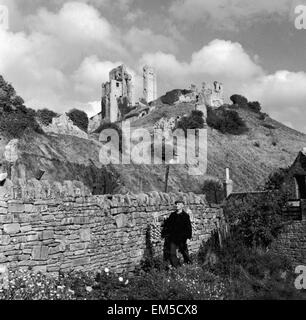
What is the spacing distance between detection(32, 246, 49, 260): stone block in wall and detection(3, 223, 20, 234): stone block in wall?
1.75ft

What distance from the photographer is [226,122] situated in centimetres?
7750

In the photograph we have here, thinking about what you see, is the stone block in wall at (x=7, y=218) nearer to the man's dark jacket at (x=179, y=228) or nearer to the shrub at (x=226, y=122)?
the man's dark jacket at (x=179, y=228)

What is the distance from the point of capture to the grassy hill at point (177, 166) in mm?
32438

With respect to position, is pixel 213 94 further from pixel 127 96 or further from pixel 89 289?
pixel 89 289

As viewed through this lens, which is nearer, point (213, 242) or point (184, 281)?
point (184, 281)

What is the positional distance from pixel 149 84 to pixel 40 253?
10418 cm

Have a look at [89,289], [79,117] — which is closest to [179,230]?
[89,289]

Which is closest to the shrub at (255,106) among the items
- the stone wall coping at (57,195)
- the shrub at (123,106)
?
the shrub at (123,106)

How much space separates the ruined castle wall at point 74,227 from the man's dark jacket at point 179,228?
0.71m

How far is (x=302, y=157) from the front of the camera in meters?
20.1

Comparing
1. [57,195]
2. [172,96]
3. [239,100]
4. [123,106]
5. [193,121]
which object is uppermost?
[172,96]
